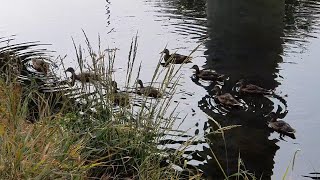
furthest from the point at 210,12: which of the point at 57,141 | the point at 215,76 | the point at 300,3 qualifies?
the point at 57,141

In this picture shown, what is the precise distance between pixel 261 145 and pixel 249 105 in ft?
5.26

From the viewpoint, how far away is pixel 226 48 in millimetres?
11984

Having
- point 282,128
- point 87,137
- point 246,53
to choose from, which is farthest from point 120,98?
point 246,53

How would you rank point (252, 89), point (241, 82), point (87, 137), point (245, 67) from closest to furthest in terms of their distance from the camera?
point (87, 137) → point (252, 89) → point (241, 82) → point (245, 67)

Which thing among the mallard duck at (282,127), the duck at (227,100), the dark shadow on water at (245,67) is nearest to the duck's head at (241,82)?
the dark shadow on water at (245,67)

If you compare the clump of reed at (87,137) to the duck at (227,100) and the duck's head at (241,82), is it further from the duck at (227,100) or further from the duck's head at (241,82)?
the duck's head at (241,82)

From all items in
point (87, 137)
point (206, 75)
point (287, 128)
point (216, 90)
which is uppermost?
point (87, 137)

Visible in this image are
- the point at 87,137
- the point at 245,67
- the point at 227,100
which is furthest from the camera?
the point at 245,67

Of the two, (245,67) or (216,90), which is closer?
(216,90)

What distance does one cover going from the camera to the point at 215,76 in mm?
9883

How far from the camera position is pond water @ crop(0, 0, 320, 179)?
691 centimetres

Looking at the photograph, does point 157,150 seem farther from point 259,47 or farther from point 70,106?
point 259,47

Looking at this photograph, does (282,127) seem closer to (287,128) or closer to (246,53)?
(287,128)

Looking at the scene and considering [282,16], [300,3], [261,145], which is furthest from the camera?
[300,3]
